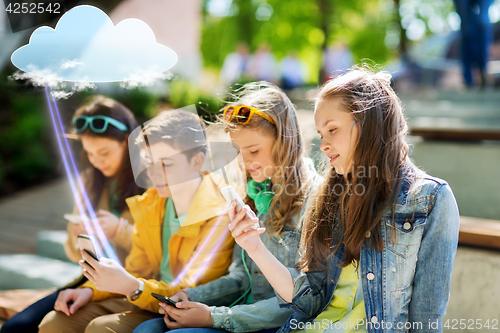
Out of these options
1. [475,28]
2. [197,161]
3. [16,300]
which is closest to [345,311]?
[197,161]

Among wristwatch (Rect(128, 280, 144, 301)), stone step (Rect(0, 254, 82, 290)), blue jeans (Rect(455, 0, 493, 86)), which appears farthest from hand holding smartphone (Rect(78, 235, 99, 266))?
blue jeans (Rect(455, 0, 493, 86))

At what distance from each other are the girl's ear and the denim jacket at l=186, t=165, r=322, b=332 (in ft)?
1.17

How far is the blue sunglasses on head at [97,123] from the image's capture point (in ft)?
6.11

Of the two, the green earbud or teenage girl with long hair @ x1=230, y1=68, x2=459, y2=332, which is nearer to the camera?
teenage girl with long hair @ x1=230, y1=68, x2=459, y2=332

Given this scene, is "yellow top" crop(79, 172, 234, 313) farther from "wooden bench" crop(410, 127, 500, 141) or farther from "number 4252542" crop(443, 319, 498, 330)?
"wooden bench" crop(410, 127, 500, 141)

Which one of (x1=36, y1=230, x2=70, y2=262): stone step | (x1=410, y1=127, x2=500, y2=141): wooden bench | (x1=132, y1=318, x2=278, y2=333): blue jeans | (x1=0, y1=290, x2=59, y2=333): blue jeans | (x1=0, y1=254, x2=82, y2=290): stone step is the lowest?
(x1=0, y1=254, x2=82, y2=290): stone step

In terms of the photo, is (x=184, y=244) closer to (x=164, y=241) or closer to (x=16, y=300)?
(x=164, y=241)

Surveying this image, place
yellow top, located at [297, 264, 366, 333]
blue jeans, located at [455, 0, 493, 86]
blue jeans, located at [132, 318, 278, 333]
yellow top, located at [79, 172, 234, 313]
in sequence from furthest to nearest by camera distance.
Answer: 1. blue jeans, located at [455, 0, 493, 86]
2. yellow top, located at [79, 172, 234, 313]
3. blue jeans, located at [132, 318, 278, 333]
4. yellow top, located at [297, 264, 366, 333]

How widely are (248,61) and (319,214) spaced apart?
32.2ft

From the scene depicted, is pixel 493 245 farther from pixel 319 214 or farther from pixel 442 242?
pixel 319 214

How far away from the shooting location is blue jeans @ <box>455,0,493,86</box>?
4.95 meters

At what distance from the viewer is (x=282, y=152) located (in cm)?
169

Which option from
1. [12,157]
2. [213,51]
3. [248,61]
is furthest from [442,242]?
[213,51]

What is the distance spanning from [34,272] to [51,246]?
0.40m
